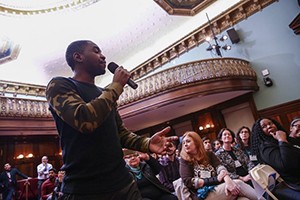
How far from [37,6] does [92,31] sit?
2130mm

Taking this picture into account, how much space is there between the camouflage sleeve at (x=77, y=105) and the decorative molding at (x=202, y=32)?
7878mm

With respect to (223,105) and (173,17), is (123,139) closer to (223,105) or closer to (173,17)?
(223,105)

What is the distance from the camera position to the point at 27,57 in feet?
30.7

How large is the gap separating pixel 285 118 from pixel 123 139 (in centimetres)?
676

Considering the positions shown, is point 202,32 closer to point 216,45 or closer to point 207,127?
point 216,45

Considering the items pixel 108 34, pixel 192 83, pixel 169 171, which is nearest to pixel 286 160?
pixel 169 171

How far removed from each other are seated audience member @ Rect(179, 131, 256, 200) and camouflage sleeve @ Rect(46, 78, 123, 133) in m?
1.60

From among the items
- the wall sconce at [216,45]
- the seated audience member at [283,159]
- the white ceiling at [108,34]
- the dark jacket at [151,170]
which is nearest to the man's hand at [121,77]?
the seated audience member at [283,159]

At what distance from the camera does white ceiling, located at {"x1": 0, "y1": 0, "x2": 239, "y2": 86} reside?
26.6ft

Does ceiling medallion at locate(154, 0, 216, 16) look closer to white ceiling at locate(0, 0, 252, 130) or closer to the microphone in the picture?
white ceiling at locate(0, 0, 252, 130)

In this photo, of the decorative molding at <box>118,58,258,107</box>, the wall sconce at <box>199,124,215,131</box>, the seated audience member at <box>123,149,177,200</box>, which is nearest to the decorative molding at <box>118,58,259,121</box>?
the decorative molding at <box>118,58,258,107</box>

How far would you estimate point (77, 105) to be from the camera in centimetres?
81

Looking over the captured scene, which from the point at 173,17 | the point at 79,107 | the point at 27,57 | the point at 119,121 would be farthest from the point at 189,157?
the point at 27,57

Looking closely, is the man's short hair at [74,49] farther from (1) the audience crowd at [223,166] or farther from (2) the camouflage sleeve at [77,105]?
(1) the audience crowd at [223,166]
